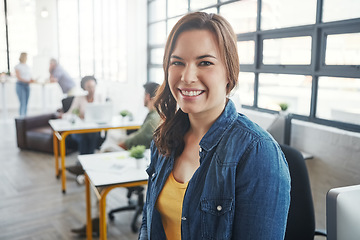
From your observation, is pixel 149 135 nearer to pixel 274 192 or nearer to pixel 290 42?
pixel 290 42

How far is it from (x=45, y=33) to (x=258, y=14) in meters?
8.20

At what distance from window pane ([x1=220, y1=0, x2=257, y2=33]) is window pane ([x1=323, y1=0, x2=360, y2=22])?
102cm

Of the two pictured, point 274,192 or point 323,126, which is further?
point 323,126

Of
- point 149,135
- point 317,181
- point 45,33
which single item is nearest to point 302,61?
point 317,181

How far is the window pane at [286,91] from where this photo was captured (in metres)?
3.18

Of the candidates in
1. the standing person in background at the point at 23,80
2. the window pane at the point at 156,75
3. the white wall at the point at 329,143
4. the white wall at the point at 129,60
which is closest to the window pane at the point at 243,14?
the white wall at the point at 329,143

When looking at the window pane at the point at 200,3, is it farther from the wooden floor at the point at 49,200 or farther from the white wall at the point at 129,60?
the wooden floor at the point at 49,200

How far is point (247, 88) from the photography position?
4008 millimetres

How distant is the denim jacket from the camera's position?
3.03 feet

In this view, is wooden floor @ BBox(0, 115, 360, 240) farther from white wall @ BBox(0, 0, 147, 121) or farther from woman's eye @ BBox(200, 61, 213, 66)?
woman's eye @ BBox(200, 61, 213, 66)

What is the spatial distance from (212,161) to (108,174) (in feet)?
4.69

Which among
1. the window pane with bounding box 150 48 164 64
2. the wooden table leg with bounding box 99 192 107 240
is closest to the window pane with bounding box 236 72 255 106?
the wooden table leg with bounding box 99 192 107 240

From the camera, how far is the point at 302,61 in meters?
3.14

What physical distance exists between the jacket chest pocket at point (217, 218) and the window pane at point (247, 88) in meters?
3.04
